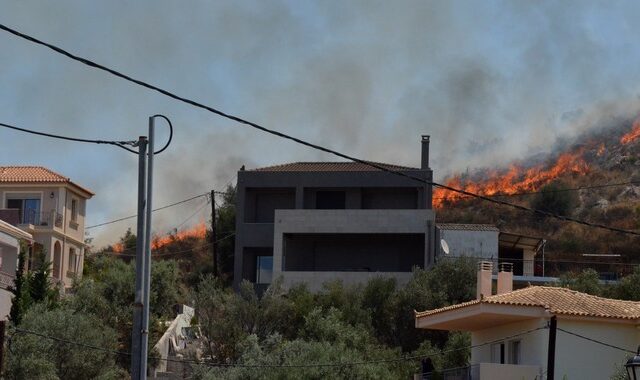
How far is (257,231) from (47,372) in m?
26.0

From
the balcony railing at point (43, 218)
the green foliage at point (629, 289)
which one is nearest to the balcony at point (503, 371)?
the green foliage at point (629, 289)

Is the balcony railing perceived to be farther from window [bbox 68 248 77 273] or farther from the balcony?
the balcony

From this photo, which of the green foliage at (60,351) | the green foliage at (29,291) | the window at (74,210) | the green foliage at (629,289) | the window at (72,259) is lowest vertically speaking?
the green foliage at (60,351)

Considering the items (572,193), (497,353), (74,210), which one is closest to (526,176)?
(572,193)

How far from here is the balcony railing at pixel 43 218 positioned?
234 feet

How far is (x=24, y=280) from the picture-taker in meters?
54.5

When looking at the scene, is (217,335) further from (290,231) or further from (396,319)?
(290,231)

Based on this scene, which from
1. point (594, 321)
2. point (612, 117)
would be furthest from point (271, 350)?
point (612, 117)

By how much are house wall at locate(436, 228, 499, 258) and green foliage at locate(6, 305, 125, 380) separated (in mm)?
19969

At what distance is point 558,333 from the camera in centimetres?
3478

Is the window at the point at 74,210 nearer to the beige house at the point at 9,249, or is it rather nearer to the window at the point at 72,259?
the window at the point at 72,259

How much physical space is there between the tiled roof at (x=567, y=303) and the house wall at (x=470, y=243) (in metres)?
24.3

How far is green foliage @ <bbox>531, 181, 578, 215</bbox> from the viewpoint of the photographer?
10556 cm

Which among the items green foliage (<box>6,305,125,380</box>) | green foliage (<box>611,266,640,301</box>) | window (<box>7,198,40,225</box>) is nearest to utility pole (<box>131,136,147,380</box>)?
green foliage (<box>6,305,125,380</box>)
